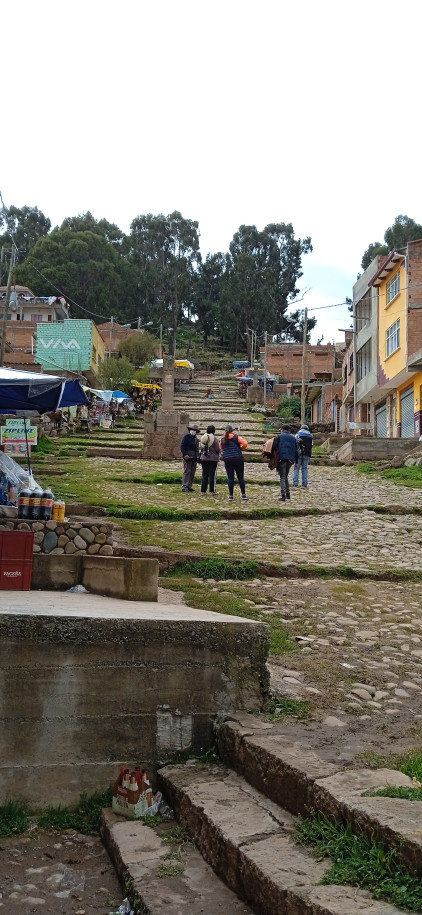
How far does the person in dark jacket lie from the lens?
53.7 feet

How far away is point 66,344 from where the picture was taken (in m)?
51.4

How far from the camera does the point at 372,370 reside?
36656 mm

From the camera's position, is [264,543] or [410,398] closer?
[264,543]

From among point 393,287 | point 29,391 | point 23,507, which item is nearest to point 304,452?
point 29,391


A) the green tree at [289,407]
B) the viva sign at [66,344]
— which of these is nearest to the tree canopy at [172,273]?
the viva sign at [66,344]

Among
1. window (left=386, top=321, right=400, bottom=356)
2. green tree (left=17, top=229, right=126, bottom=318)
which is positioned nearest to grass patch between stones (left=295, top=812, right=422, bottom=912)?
window (left=386, top=321, right=400, bottom=356)

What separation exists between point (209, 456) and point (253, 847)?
13942 millimetres

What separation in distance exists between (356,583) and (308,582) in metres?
0.54

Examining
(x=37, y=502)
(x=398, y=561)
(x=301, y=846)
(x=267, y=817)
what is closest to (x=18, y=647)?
(x=267, y=817)

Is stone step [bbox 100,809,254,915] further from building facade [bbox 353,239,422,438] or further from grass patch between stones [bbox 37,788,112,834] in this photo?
building facade [bbox 353,239,422,438]

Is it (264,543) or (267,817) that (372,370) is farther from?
(267,817)

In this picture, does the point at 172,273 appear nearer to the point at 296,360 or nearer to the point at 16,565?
the point at 296,360

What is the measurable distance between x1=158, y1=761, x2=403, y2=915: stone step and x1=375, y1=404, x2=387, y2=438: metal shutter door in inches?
1321

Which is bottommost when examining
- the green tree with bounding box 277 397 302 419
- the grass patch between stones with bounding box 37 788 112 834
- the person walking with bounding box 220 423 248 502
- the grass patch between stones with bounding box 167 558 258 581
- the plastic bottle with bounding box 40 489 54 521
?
the grass patch between stones with bounding box 37 788 112 834
